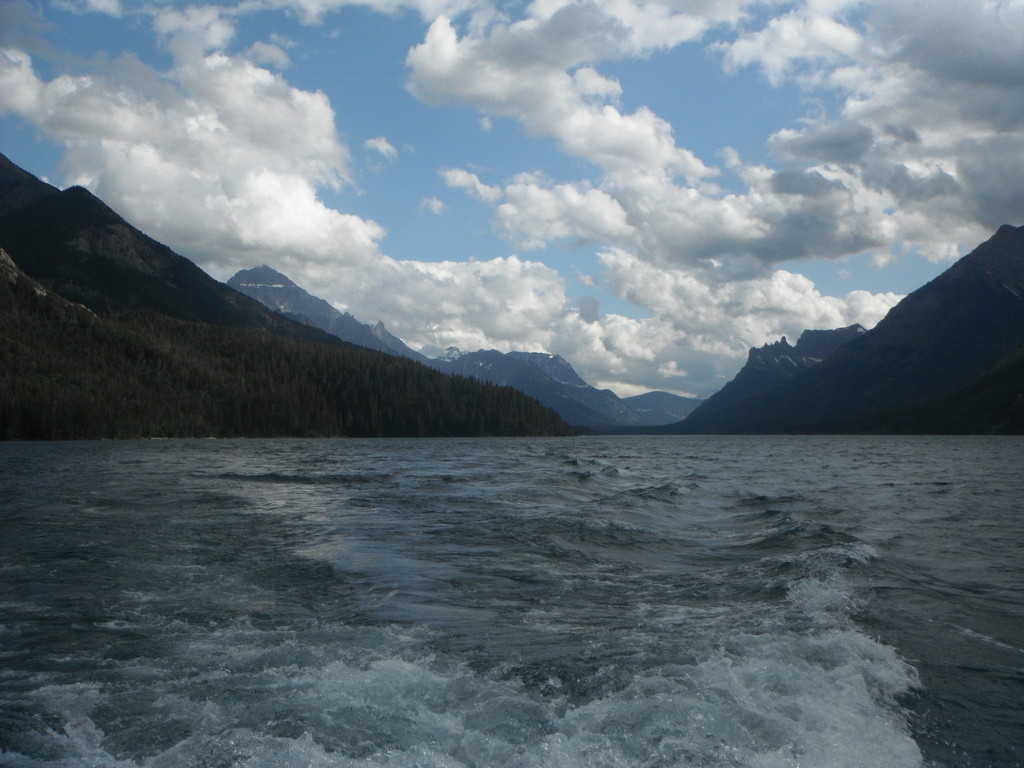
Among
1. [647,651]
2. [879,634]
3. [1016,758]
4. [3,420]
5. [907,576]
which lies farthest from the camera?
[3,420]

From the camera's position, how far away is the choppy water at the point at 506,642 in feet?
29.6

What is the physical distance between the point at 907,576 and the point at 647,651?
1021 centimetres

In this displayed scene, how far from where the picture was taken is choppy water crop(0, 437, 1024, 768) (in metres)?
9.01

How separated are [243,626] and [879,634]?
39.8 feet

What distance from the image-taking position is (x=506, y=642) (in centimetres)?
1302

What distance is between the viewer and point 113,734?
898 cm

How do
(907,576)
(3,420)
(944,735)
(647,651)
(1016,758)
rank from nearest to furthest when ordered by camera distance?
(1016,758) < (944,735) < (647,651) < (907,576) < (3,420)

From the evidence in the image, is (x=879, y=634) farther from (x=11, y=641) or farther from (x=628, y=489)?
(x=628, y=489)

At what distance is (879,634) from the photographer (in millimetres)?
13625

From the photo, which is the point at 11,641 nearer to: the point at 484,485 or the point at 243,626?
the point at 243,626

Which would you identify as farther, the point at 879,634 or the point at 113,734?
the point at 879,634

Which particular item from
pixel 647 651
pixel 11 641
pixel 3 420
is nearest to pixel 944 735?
pixel 647 651

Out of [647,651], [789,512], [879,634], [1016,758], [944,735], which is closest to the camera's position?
[1016,758]

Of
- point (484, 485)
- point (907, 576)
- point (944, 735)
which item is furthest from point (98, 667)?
point (484, 485)
